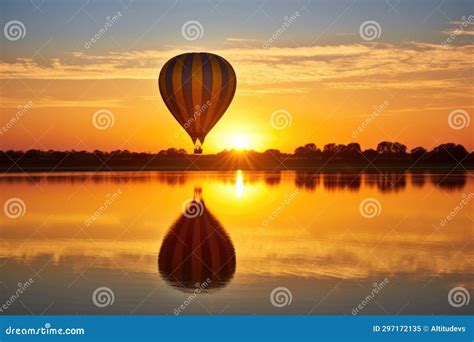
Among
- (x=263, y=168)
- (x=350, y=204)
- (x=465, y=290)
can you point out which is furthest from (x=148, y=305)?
(x=263, y=168)

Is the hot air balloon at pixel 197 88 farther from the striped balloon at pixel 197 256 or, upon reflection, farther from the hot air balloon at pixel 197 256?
the striped balloon at pixel 197 256

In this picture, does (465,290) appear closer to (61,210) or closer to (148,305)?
(148,305)

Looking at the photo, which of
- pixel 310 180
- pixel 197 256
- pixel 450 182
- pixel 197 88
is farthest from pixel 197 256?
pixel 310 180

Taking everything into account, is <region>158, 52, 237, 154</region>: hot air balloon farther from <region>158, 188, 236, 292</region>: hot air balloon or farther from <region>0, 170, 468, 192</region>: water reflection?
<region>158, 188, 236, 292</region>: hot air balloon

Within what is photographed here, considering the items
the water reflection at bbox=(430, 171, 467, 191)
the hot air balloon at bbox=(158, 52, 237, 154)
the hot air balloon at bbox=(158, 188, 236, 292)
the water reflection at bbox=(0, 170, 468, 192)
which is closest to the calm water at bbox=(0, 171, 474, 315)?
the hot air balloon at bbox=(158, 188, 236, 292)

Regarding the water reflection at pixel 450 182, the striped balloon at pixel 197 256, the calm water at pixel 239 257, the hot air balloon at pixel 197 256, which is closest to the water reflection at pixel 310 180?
the water reflection at pixel 450 182

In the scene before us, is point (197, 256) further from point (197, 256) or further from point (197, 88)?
point (197, 88)
